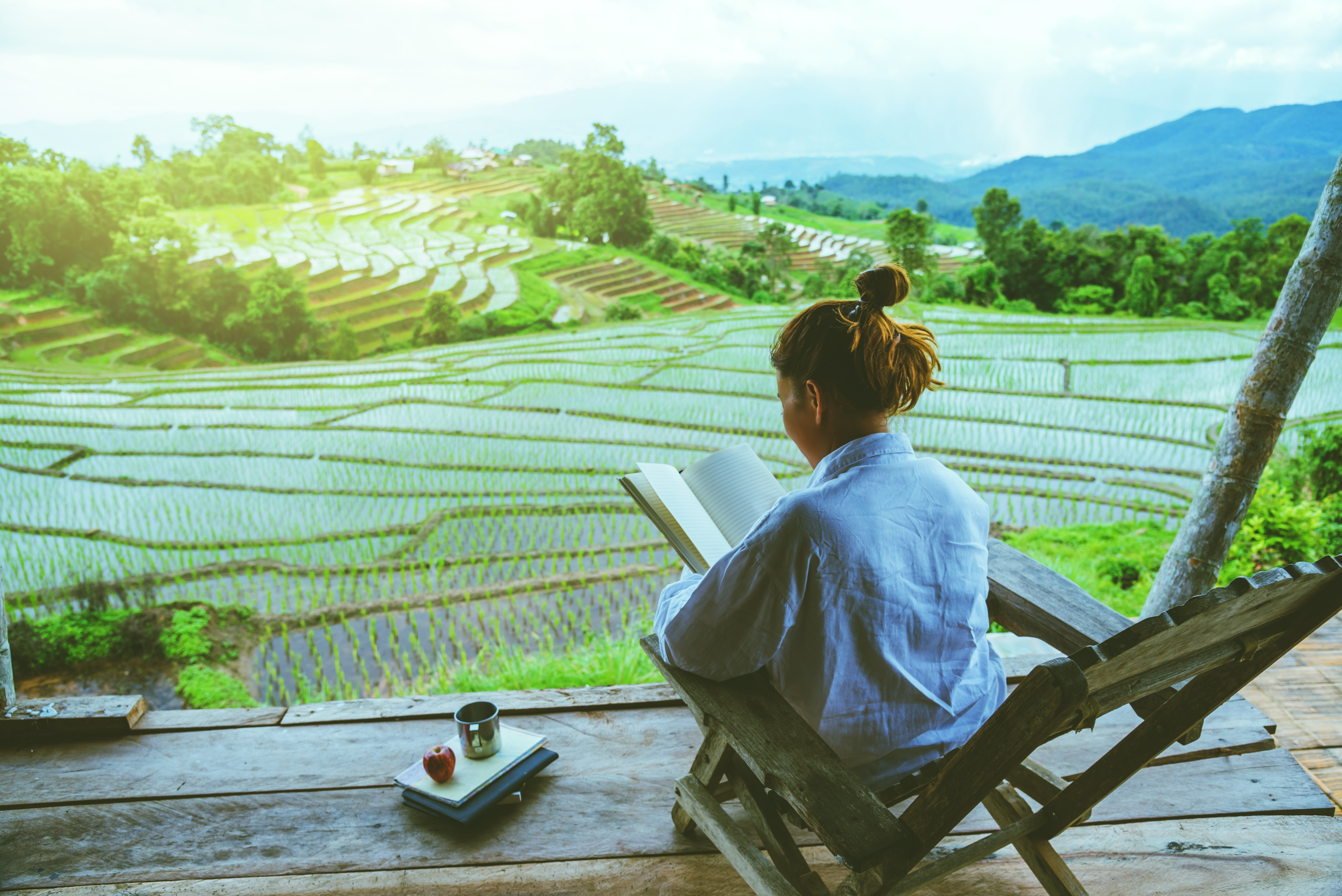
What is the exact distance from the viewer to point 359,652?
2648 mm

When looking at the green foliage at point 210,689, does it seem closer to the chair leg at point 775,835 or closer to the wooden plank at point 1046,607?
the chair leg at point 775,835

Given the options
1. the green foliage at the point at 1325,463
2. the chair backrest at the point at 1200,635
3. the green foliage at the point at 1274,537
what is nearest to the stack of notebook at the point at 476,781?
the chair backrest at the point at 1200,635

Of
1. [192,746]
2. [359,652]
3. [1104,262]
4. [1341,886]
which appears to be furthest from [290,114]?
[1104,262]

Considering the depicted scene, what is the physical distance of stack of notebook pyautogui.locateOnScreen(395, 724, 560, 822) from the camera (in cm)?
143

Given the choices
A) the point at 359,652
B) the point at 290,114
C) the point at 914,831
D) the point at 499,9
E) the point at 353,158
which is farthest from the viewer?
the point at 353,158

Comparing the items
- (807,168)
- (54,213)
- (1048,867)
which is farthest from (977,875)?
(807,168)

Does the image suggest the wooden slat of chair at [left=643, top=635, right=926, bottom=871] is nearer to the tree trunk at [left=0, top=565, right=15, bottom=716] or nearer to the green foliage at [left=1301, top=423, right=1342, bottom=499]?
the tree trunk at [left=0, top=565, right=15, bottom=716]

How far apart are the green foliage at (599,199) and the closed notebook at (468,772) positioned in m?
5.16

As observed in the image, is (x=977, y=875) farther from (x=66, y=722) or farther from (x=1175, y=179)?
(x=1175, y=179)

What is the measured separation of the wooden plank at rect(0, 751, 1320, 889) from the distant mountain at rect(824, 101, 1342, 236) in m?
5.32

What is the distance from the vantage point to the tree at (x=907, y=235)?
218 inches

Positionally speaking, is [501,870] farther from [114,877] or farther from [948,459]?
[948,459]

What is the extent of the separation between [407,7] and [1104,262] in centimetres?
600

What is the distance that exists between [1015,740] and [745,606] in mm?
327
